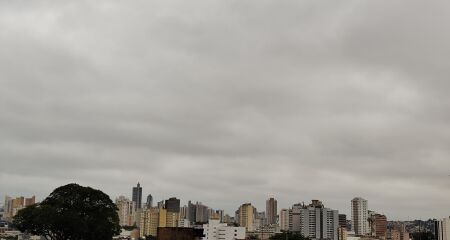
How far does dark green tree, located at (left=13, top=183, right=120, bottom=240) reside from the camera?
6081cm

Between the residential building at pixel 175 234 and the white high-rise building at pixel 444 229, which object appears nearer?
the residential building at pixel 175 234

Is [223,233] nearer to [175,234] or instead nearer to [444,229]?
[444,229]

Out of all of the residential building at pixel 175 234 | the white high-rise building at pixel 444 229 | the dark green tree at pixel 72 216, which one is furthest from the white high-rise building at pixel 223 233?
the residential building at pixel 175 234

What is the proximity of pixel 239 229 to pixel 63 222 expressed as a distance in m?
74.7

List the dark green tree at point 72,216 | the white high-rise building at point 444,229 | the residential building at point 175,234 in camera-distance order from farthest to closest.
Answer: the white high-rise building at point 444,229, the dark green tree at point 72,216, the residential building at point 175,234

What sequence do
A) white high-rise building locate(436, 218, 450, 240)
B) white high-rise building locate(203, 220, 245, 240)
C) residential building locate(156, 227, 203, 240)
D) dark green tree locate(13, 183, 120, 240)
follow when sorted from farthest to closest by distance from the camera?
white high-rise building locate(203, 220, 245, 240) → white high-rise building locate(436, 218, 450, 240) → dark green tree locate(13, 183, 120, 240) → residential building locate(156, 227, 203, 240)

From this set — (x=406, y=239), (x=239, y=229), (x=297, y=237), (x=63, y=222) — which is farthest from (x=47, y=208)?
(x=406, y=239)

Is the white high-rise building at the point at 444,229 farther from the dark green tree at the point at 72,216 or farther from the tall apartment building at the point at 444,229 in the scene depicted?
the dark green tree at the point at 72,216

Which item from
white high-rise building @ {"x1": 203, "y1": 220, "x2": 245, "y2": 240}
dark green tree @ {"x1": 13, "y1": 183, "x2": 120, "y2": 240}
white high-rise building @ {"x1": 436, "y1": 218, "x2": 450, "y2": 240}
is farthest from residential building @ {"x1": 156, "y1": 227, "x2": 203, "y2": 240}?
white high-rise building @ {"x1": 436, "y1": 218, "x2": 450, "y2": 240}

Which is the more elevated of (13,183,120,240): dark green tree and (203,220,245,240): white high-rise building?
(13,183,120,240): dark green tree

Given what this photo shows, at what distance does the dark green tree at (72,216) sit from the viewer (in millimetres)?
60812

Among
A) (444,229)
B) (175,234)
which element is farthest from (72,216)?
(444,229)

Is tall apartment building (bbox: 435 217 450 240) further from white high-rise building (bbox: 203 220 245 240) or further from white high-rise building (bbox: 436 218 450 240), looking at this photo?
white high-rise building (bbox: 203 220 245 240)

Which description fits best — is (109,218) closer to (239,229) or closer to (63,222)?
(63,222)
